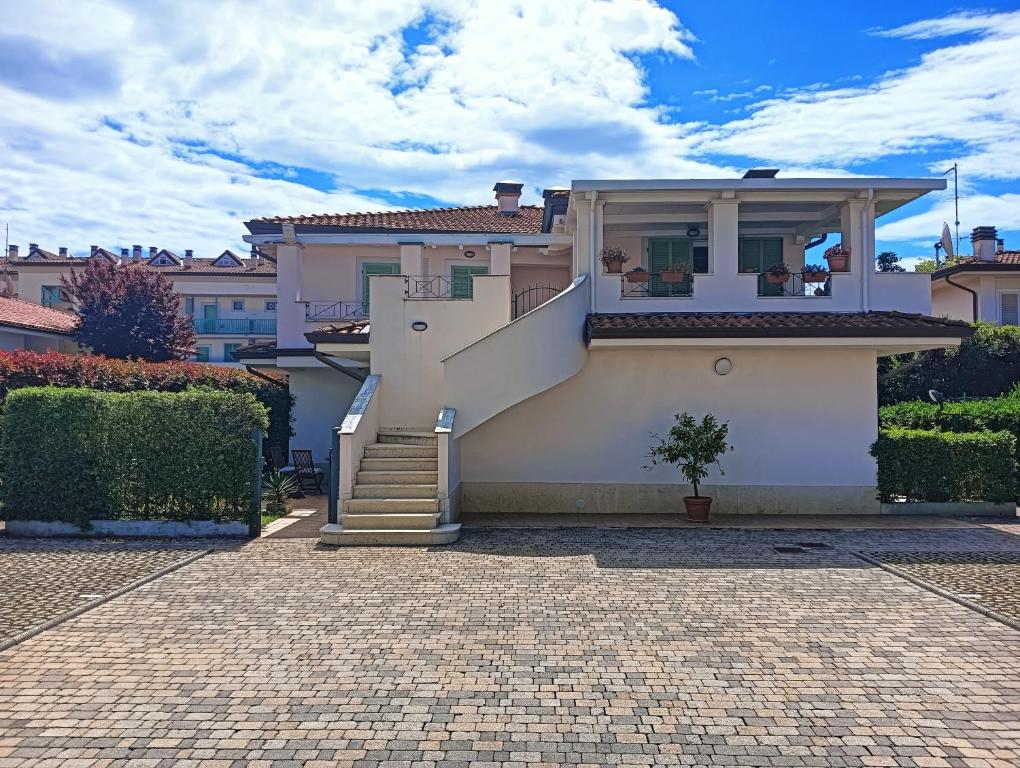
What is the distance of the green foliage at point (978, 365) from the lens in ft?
73.5

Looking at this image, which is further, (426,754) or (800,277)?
(800,277)

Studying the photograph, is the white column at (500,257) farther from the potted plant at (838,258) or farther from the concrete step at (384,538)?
the concrete step at (384,538)

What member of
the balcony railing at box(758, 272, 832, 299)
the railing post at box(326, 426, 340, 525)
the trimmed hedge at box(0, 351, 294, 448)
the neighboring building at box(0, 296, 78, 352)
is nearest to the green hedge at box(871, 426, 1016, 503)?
the balcony railing at box(758, 272, 832, 299)

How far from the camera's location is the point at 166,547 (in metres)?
10.3

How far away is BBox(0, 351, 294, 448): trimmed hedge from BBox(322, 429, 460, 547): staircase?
→ 5.11 metres

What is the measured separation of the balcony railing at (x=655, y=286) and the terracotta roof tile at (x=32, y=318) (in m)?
23.9

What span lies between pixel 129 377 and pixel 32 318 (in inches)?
657

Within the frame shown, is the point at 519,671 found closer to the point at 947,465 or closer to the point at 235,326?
the point at 947,465

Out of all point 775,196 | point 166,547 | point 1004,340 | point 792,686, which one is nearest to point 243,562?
point 166,547

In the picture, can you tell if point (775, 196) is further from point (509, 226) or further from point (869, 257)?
point (509, 226)

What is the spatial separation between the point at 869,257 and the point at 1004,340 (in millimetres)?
12661

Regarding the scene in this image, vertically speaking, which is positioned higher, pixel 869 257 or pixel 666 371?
pixel 869 257

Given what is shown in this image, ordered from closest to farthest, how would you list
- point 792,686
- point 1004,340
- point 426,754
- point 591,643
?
point 426,754
point 792,686
point 591,643
point 1004,340

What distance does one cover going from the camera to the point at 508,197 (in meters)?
Result: 22.8
